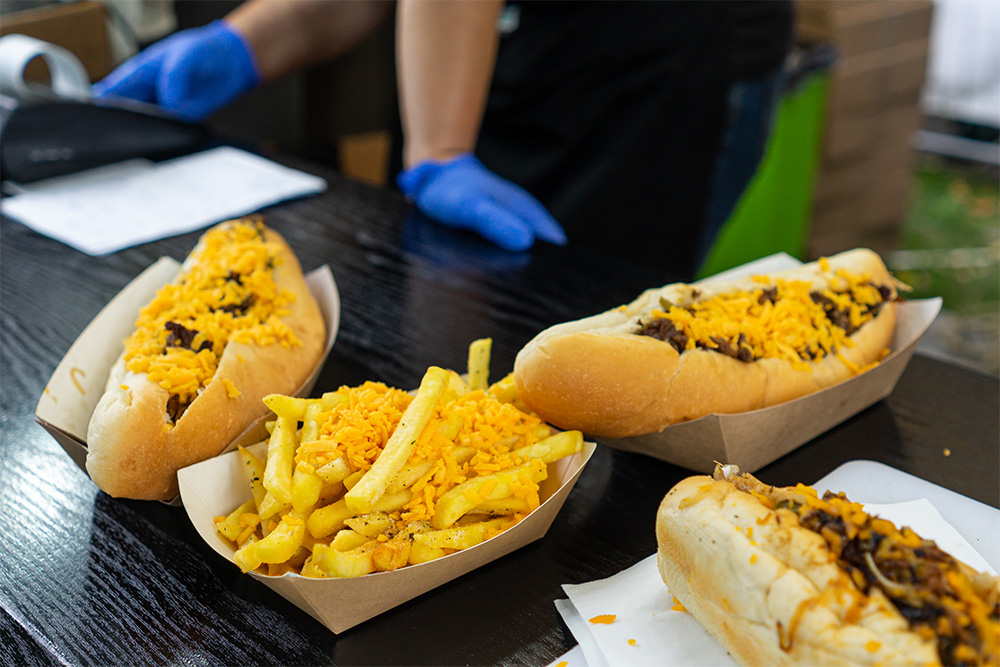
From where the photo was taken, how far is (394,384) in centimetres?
151

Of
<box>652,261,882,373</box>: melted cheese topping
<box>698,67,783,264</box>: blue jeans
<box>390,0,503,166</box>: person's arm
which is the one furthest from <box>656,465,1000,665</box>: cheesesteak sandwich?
<box>698,67,783,264</box>: blue jeans

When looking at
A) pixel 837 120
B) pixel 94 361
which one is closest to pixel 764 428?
pixel 94 361

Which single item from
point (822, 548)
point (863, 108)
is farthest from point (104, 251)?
point (863, 108)

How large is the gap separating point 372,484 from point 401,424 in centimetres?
10

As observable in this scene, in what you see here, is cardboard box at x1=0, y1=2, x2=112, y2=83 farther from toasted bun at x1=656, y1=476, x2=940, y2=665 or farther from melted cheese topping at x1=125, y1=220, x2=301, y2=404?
toasted bun at x1=656, y1=476, x2=940, y2=665

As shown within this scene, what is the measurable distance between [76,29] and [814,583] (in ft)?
14.3

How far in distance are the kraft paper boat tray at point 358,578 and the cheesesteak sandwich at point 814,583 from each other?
7.0 inches

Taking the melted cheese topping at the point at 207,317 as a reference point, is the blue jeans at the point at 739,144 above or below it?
below

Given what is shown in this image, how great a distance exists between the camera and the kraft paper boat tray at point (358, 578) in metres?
0.90

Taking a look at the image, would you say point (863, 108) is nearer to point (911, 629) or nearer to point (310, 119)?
point (310, 119)

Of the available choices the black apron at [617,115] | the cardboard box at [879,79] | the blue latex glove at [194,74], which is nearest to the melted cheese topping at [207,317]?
the black apron at [617,115]

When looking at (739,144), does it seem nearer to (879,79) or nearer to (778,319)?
(778,319)

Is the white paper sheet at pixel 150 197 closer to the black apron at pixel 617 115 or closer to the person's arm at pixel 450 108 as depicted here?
the person's arm at pixel 450 108

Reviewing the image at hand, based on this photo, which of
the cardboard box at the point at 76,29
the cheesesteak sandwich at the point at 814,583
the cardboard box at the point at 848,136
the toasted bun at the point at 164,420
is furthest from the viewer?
the cardboard box at the point at 848,136
